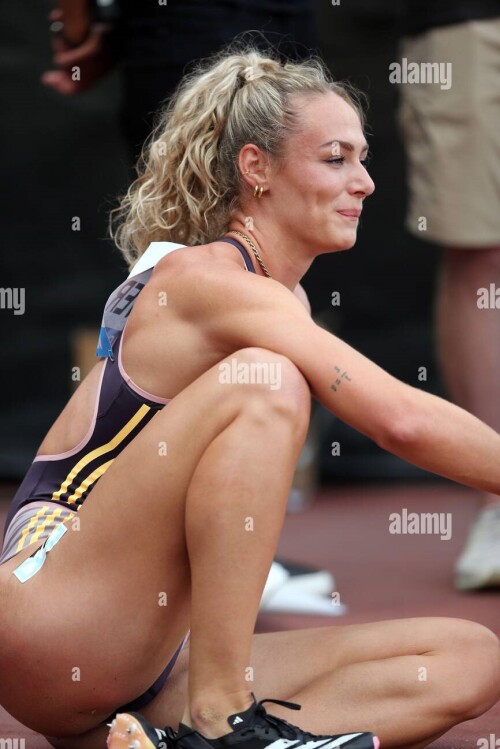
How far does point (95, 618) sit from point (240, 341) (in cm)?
45

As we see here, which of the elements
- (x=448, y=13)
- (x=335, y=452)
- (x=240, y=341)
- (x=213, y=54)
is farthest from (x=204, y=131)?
(x=335, y=452)

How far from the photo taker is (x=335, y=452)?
170 inches

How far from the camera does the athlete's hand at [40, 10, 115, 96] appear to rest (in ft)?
11.1

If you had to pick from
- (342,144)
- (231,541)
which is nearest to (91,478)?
(231,541)

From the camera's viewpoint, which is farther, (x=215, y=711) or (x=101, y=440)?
(x=101, y=440)

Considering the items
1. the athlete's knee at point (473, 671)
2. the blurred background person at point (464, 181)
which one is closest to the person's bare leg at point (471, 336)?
the blurred background person at point (464, 181)

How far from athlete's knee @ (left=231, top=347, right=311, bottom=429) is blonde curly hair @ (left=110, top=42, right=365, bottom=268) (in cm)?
50

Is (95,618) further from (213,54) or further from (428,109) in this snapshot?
(428,109)
